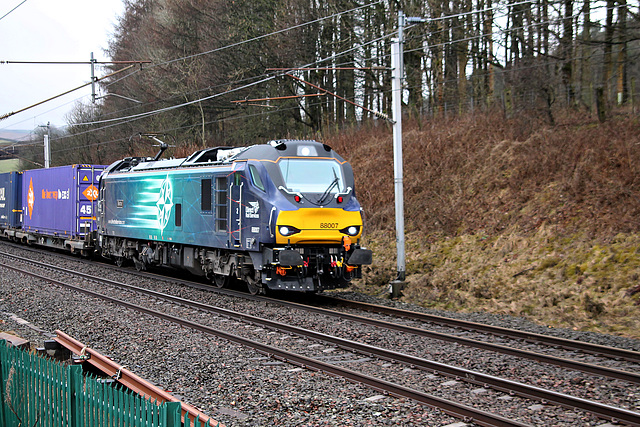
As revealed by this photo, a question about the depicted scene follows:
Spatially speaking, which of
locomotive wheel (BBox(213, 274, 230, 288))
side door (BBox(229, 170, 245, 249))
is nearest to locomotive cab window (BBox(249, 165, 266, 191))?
side door (BBox(229, 170, 245, 249))

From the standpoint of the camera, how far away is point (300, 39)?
30812mm

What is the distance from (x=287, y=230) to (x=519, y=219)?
7220 millimetres

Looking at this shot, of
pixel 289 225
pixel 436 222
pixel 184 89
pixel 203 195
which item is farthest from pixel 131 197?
pixel 184 89

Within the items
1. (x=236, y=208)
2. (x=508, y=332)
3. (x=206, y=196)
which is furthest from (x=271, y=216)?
(x=508, y=332)

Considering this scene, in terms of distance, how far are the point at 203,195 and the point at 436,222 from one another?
296 inches

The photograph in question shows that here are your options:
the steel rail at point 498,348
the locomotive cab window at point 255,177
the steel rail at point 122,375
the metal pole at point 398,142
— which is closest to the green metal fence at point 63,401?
the steel rail at point 122,375

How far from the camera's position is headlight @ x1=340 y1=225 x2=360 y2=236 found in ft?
46.2

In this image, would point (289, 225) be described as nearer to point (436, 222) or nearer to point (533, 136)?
point (436, 222)

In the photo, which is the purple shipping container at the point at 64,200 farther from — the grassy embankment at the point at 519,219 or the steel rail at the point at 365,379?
the steel rail at the point at 365,379

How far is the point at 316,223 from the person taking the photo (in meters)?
13.7

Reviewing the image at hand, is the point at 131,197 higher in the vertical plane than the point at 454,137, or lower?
lower

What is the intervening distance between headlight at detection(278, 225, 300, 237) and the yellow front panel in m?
0.05

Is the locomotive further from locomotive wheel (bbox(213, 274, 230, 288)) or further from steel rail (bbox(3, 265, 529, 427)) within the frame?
steel rail (bbox(3, 265, 529, 427))

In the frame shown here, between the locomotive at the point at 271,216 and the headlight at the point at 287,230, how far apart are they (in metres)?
0.02
